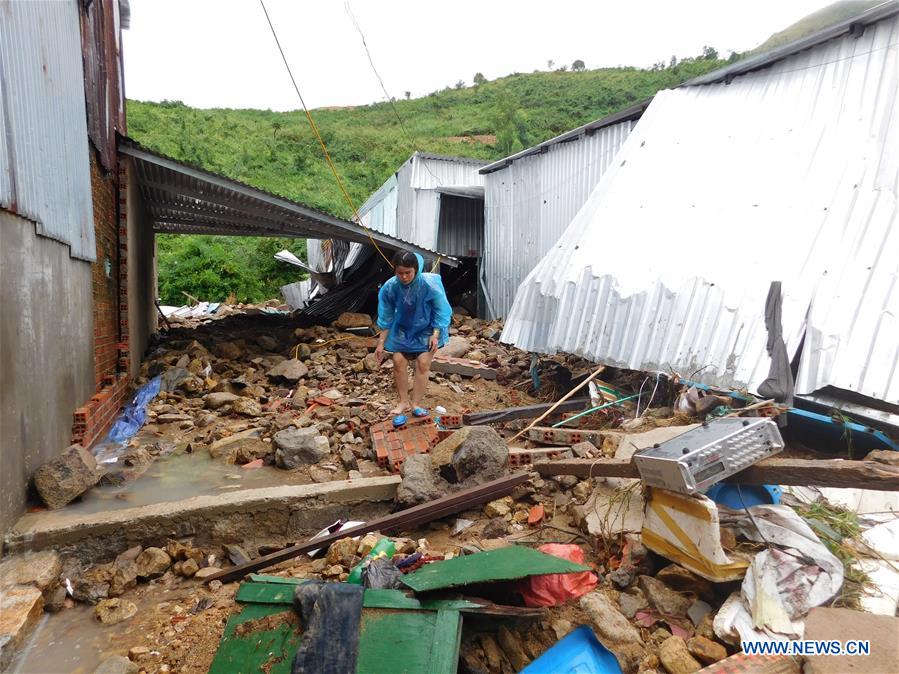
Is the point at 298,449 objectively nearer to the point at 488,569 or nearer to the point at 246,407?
the point at 246,407

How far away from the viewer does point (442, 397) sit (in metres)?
6.57

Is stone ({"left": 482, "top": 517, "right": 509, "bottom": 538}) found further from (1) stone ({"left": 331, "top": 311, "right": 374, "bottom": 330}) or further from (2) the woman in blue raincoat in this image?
(1) stone ({"left": 331, "top": 311, "right": 374, "bottom": 330})

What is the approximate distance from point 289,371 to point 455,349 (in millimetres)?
2614

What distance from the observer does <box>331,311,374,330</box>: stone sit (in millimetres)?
10211

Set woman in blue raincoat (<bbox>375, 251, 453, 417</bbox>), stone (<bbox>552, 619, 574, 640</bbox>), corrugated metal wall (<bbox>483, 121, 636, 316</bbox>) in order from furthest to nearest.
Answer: corrugated metal wall (<bbox>483, 121, 636, 316</bbox>), woman in blue raincoat (<bbox>375, 251, 453, 417</bbox>), stone (<bbox>552, 619, 574, 640</bbox>)

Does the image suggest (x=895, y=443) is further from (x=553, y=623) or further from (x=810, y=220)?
(x=553, y=623)

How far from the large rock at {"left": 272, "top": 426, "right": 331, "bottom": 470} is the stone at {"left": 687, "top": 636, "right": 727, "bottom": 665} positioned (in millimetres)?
3277

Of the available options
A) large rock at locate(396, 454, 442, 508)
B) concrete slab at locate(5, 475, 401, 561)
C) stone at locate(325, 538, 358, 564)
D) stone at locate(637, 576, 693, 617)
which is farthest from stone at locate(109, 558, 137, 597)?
stone at locate(637, 576, 693, 617)

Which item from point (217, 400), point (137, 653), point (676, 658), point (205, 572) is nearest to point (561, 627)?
point (676, 658)

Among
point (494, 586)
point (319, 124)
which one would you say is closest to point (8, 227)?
point (494, 586)

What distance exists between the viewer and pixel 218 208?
8664 millimetres

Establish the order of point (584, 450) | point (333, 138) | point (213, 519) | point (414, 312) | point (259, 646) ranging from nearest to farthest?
point (259, 646) < point (213, 519) < point (584, 450) < point (414, 312) < point (333, 138)

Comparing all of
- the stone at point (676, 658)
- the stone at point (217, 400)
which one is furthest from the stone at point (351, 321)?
the stone at point (676, 658)

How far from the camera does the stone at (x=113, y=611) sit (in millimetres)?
2934
